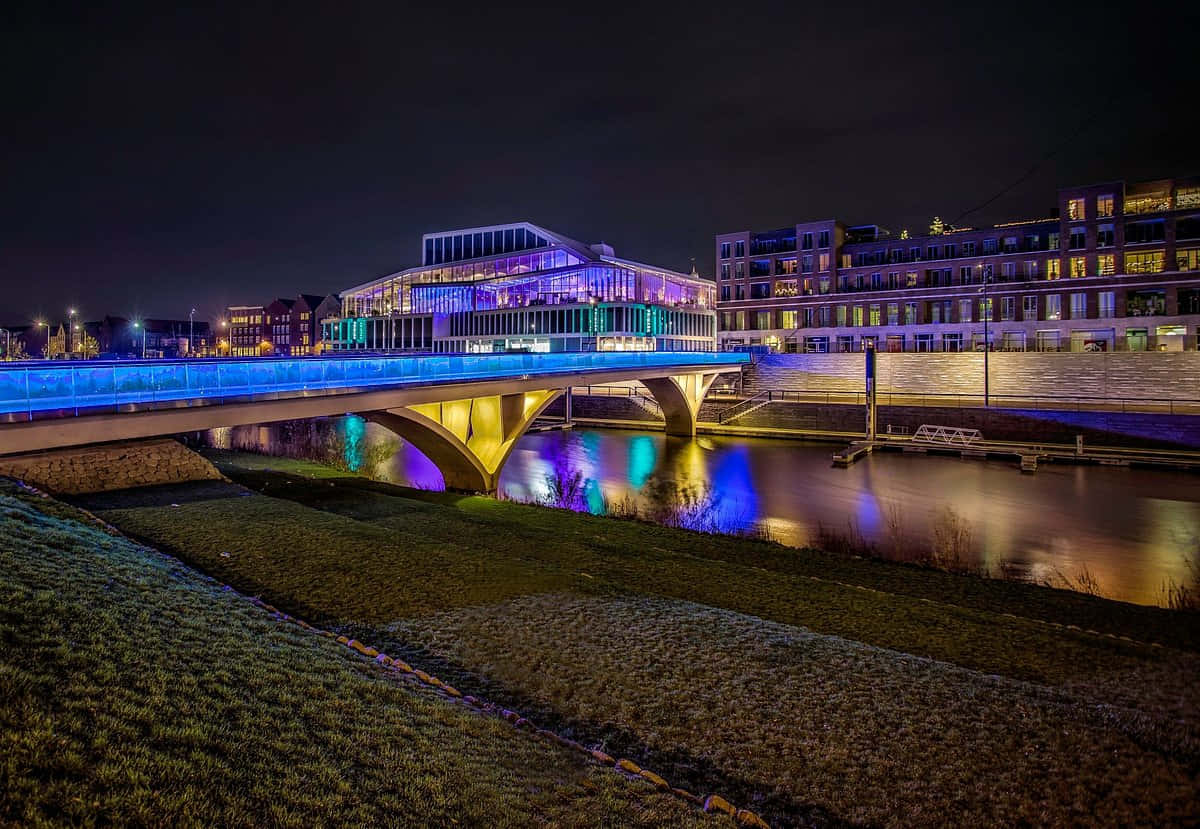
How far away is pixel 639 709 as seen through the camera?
26.5 feet

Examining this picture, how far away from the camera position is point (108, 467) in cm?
2130

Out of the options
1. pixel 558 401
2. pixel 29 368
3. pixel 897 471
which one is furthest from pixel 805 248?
pixel 29 368

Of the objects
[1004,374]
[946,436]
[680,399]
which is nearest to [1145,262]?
[1004,374]

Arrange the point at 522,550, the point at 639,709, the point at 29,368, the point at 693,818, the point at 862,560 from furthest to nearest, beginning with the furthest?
1. the point at 862,560
2. the point at 522,550
3. the point at 29,368
4. the point at 639,709
5. the point at 693,818

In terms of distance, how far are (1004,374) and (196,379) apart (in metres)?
57.1

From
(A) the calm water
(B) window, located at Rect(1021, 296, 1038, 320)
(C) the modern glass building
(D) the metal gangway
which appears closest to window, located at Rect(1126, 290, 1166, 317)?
(B) window, located at Rect(1021, 296, 1038, 320)

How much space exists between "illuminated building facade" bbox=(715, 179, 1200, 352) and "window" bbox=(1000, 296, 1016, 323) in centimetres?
9

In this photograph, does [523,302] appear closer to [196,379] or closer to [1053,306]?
[1053,306]

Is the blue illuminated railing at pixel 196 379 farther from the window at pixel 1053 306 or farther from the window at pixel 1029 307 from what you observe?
the window at pixel 1053 306

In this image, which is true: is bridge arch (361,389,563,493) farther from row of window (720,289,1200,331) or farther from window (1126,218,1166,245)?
window (1126,218,1166,245)

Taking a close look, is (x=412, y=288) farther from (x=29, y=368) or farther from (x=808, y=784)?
(x=808, y=784)

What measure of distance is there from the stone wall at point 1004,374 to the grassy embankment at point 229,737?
57010 mm

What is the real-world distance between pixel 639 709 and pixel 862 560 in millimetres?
11702

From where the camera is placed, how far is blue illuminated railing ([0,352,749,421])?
11.9 m
